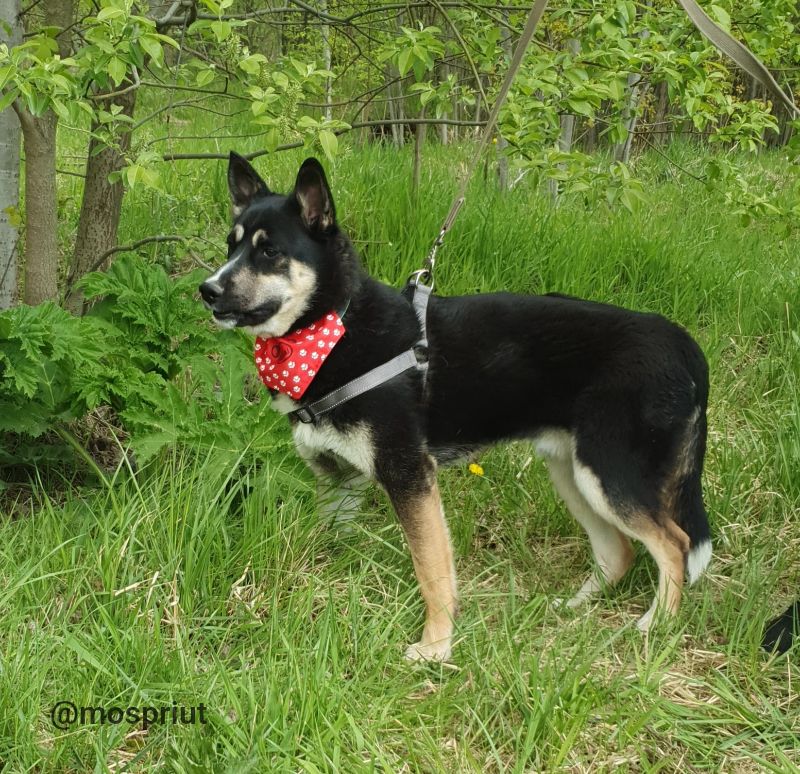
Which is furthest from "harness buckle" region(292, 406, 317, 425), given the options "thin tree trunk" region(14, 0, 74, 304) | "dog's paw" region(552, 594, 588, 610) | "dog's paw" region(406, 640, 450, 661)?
"thin tree trunk" region(14, 0, 74, 304)

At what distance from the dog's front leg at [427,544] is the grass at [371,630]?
96mm

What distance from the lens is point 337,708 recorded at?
7.37 ft

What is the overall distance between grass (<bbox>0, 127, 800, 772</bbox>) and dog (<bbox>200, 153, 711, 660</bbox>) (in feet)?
0.50

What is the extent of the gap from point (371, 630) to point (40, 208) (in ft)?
8.29

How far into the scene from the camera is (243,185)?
3.21 metres

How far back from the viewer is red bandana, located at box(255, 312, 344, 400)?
Answer: 2.88 m

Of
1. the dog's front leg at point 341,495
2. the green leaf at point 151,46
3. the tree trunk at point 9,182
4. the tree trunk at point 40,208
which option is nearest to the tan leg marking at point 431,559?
the dog's front leg at point 341,495

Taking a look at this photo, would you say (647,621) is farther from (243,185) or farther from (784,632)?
(243,185)

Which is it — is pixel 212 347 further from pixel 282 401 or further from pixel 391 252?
pixel 391 252

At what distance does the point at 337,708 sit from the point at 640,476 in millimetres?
1361

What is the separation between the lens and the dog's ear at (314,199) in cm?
286

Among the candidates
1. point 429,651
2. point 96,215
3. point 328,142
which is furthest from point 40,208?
point 429,651

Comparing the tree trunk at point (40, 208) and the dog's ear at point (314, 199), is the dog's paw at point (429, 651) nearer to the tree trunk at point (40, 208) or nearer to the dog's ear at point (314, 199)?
the dog's ear at point (314, 199)

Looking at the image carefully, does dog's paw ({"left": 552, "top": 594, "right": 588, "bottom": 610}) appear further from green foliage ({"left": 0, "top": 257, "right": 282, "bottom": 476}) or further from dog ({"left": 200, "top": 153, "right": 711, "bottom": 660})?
green foliage ({"left": 0, "top": 257, "right": 282, "bottom": 476})
